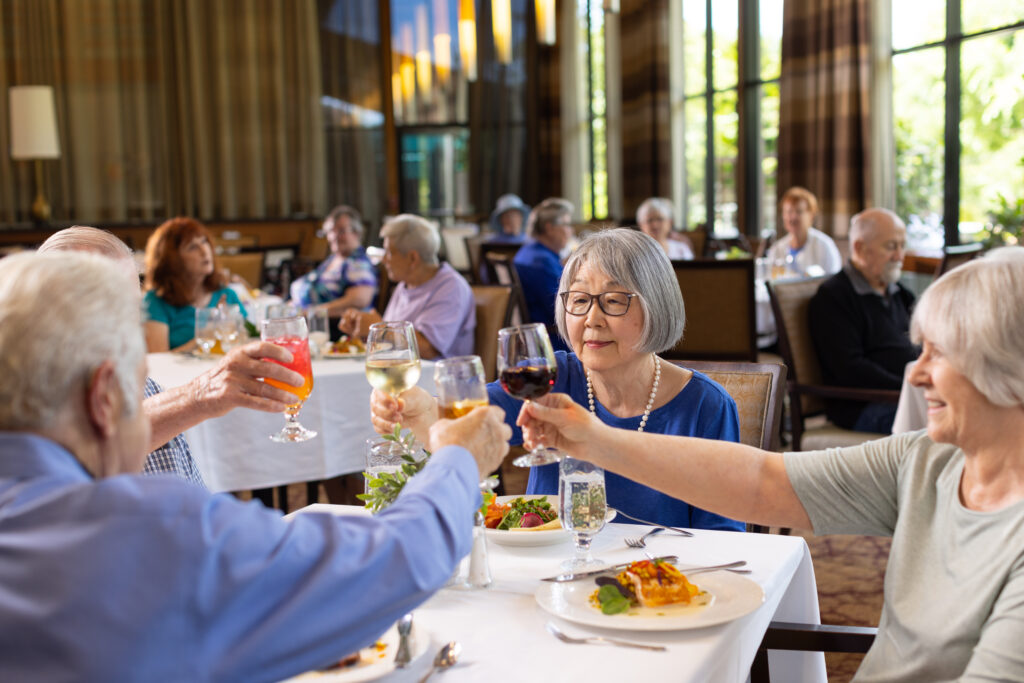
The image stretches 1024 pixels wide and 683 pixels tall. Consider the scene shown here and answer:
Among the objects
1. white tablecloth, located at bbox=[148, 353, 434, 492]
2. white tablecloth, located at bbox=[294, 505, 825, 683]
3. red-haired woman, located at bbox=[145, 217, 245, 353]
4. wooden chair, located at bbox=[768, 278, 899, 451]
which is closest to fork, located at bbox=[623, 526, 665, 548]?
white tablecloth, located at bbox=[294, 505, 825, 683]

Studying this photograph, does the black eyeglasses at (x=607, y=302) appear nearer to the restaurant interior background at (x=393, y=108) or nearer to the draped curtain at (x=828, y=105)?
the draped curtain at (x=828, y=105)

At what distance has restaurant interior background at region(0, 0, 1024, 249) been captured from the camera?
28.9 feet

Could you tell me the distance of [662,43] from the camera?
9188 millimetres

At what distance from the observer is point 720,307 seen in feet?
13.3

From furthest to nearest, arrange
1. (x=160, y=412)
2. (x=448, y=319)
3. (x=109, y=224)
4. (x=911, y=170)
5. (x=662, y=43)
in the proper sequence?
(x=109, y=224) < (x=662, y=43) < (x=911, y=170) < (x=448, y=319) < (x=160, y=412)

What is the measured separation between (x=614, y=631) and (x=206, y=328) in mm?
2579

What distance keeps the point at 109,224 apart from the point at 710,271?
876 cm

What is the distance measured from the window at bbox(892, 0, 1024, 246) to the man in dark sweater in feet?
5.60

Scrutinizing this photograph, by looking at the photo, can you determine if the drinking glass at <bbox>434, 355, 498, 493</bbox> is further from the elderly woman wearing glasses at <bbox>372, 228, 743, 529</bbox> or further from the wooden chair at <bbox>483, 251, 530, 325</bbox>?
the wooden chair at <bbox>483, 251, 530, 325</bbox>

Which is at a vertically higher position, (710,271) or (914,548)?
(710,271)

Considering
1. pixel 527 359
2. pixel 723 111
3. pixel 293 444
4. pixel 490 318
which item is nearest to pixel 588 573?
pixel 527 359

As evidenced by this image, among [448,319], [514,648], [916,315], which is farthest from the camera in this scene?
[448,319]

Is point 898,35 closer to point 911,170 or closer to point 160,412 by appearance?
point 911,170

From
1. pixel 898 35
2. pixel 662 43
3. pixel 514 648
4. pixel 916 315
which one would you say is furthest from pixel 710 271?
pixel 662 43
